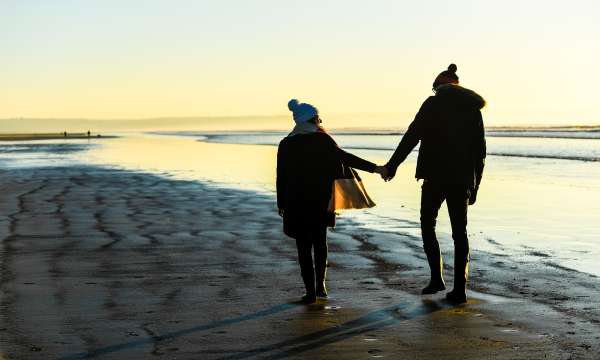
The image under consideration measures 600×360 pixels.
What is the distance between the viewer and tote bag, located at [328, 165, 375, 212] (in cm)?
812

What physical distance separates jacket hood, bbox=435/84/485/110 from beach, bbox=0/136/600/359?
5.23 ft

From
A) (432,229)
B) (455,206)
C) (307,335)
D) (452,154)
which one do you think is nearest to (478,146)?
(452,154)

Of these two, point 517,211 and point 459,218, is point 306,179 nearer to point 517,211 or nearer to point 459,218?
point 459,218

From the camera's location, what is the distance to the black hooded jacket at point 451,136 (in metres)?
7.89

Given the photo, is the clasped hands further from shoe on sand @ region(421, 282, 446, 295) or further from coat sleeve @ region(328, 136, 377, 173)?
shoe on sand @ region(421, 282, 446, 295)

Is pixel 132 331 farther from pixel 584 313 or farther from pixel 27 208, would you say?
pixel 27 208

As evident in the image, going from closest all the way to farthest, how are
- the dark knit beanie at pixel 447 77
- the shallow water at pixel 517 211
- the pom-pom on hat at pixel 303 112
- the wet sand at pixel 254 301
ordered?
the wet sand at pixel 254 301, the pom-pom on hat at pixel 303 112, the dark knit beanie at pixel 447 77, the shallow water at pixel 517 211

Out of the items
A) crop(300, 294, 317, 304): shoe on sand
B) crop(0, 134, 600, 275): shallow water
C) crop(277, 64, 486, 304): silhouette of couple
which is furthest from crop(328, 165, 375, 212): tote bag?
crop(0, 134, 600, 275): shallow water

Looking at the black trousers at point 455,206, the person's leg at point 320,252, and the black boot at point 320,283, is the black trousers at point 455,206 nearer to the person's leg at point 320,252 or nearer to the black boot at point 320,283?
the person's leg at point 320,252

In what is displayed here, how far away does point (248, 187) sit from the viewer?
2219cm

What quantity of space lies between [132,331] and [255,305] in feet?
4.18

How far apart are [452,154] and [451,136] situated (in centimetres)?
15

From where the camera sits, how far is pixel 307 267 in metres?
7.87

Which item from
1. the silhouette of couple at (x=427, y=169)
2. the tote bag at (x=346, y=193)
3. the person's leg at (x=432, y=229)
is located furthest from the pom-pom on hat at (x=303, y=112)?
the person's leg at (x=432, y=229)
